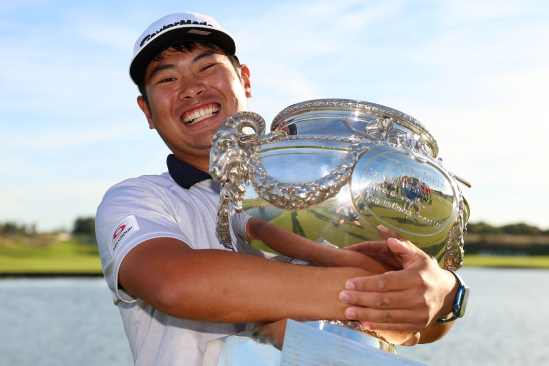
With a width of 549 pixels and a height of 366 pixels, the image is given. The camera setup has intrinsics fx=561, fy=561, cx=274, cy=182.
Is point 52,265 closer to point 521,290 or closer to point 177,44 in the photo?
point 521,290

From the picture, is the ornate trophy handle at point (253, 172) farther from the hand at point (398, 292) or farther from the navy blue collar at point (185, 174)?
the navy blue collar at point (185, 174)

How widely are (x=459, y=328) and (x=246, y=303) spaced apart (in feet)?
57.1

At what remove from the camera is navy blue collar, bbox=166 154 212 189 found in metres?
1.67

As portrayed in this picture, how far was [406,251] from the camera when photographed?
1.14 m

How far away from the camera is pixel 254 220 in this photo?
1.21m

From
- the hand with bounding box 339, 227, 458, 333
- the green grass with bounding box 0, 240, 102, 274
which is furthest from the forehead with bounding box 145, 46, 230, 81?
the green grass with bounding box 0, 240, 102, 274

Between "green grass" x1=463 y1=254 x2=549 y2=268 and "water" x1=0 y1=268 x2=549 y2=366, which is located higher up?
"water" x1=0 y1=268 x2=549 y2=366

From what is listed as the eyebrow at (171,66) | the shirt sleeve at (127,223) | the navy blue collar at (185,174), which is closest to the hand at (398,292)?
the shirt sleeve at (127,223)

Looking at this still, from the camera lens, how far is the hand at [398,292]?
1.09 meters

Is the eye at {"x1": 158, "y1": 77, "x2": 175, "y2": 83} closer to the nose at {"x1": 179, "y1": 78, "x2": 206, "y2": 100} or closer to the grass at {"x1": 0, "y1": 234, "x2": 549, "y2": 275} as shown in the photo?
the nose at {"x1": 179, "y1": 78, "x2": 206, "y2": 100}

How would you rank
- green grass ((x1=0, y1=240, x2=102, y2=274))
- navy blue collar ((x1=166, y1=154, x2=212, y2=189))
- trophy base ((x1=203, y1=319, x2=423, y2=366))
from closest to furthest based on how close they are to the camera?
trophy base ((x1=203, y1=319, x2=423, y2=366)) < navy blue collar ((x1=166, y1=154, x2=212, y2=189)) < green grass ((x1=0, y1=240, x2=102, y2=274))

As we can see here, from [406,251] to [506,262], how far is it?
2105 inches

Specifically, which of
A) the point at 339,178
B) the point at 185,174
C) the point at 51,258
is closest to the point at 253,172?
the point at 339,178

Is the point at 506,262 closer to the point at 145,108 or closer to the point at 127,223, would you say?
the point at 145,108
